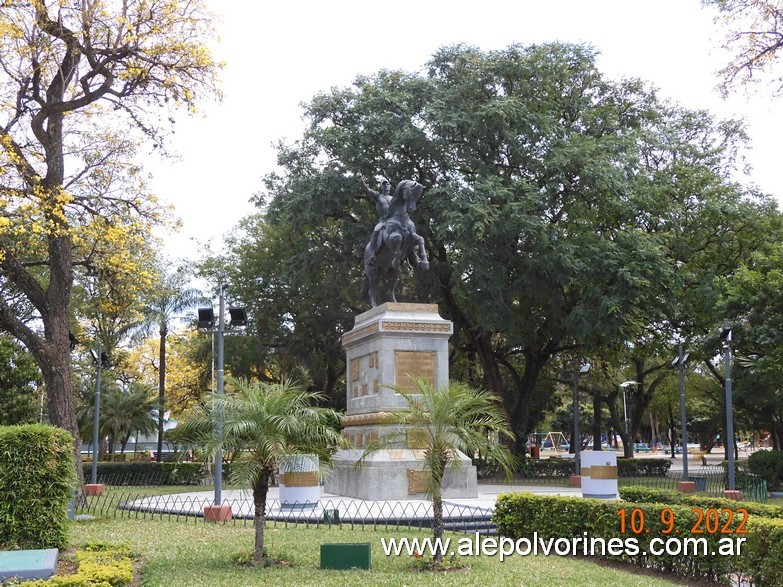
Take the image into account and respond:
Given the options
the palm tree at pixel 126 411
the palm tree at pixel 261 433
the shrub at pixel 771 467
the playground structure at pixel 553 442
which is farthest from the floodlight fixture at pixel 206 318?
the playground structure at pixel 553 442

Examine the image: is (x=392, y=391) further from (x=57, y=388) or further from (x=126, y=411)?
(x=126, y=411)

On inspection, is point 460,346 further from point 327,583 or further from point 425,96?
point 327,583

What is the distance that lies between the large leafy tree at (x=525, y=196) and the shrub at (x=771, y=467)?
5.68m

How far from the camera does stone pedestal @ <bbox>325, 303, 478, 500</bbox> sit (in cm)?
1988

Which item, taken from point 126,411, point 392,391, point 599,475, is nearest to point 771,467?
point 599,475

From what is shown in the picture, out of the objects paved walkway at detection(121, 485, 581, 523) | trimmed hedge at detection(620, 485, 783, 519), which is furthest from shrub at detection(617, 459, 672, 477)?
trimmed hedge at detection(620, 485, 783, 519)

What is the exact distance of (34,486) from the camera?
43.7 ft

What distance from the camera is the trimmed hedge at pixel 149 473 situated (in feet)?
109

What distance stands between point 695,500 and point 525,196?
1738 cm

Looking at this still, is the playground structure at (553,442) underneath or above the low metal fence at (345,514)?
underneath

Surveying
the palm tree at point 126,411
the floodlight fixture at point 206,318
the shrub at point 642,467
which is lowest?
the shrub at point 642,467

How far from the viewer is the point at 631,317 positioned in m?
28.8

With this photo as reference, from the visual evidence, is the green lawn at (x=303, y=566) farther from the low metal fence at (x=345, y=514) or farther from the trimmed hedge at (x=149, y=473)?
the trimmed hedge at (x=149, y=473)

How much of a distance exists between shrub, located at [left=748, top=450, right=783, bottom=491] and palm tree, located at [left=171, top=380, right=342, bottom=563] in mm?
20111
